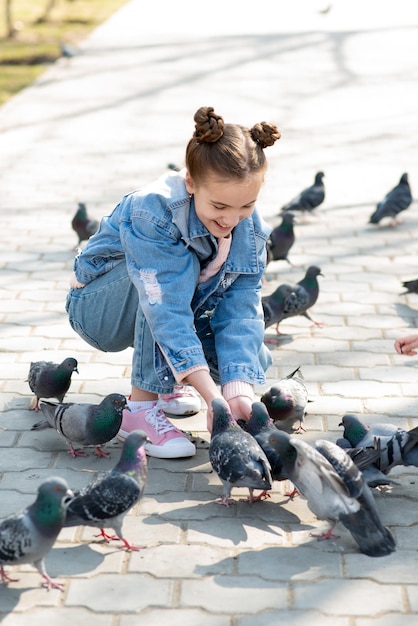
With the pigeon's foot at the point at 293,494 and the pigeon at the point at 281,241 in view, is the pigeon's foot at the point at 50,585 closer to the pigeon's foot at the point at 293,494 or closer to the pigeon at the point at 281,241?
the pigeon's foot at the point at 293,494

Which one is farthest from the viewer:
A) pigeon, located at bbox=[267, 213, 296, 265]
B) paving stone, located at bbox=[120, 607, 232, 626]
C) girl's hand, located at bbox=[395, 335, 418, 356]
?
pigeon, located at bbox=[267, 213, 296, 265]

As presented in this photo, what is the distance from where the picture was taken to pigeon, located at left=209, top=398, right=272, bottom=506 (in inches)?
155

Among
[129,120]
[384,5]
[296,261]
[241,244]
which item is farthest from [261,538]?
[384,5]

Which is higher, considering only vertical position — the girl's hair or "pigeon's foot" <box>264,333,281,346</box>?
the girl's hair

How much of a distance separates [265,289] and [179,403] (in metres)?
2.21

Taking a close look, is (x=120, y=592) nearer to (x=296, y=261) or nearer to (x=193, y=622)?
(x=193, y=622)

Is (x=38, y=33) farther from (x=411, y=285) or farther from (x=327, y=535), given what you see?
(x=327, y=535)

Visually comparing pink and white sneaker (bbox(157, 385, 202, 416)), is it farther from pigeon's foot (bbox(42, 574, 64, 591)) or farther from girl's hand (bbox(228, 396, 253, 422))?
pigeon's foot (bbox(42, 574, 64, 591))

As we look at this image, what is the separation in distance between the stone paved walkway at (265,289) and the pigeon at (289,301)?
158 mm

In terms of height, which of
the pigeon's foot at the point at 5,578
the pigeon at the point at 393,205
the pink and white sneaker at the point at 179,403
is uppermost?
the pigeon's foot at the point at 5,578

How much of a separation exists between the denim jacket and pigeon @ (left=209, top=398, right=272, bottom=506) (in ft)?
0.88

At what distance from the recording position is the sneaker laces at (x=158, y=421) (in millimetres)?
4547

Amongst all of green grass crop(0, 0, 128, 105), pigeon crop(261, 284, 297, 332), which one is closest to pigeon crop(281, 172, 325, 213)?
pigeon crop(261, 284, 297, 332)

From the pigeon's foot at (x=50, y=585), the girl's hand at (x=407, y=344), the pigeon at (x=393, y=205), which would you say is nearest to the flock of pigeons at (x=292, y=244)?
the pigeon at (x=393, y=205)
